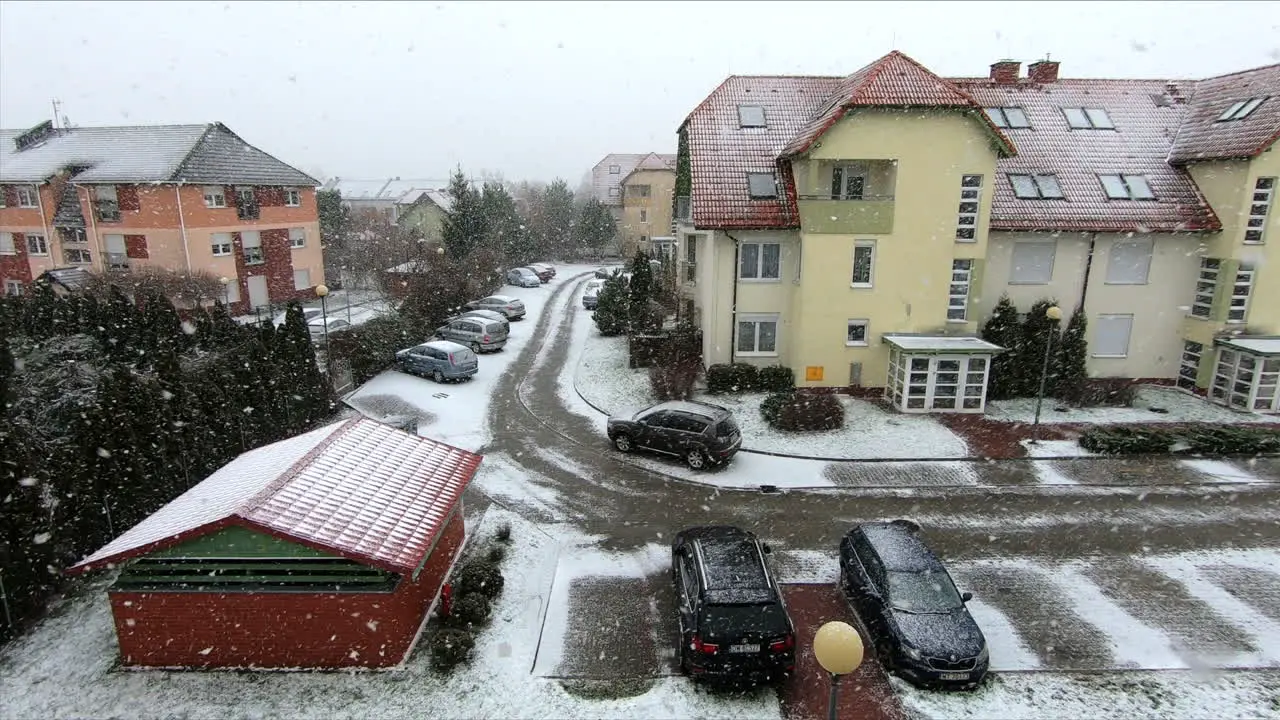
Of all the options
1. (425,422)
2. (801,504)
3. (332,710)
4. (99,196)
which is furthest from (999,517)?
(99,196)

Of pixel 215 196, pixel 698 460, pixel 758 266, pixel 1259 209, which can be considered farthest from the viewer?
pixel 215 196

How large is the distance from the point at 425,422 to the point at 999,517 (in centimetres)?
1616

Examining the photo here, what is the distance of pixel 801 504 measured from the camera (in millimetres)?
16172

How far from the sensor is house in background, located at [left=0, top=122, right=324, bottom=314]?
32.2 meters

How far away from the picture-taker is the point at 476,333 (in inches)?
1188

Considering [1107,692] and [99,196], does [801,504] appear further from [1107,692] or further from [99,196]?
[99,196]

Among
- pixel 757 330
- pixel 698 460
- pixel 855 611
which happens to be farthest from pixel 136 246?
pixel 855 611

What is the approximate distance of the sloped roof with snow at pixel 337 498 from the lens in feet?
32.0

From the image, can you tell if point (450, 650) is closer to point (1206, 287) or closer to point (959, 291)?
point (959, 291)

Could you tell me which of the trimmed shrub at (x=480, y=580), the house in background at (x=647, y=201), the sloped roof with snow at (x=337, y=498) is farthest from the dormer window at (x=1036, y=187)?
the house in background at (x=647, y=201)

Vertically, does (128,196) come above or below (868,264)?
above

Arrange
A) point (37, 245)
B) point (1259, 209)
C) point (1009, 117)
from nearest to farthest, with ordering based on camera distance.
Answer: point (1259, 209) → point (1009, 117) → point (37, 245)

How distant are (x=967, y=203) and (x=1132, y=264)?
666 cm

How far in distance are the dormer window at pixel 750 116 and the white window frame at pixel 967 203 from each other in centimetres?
730
